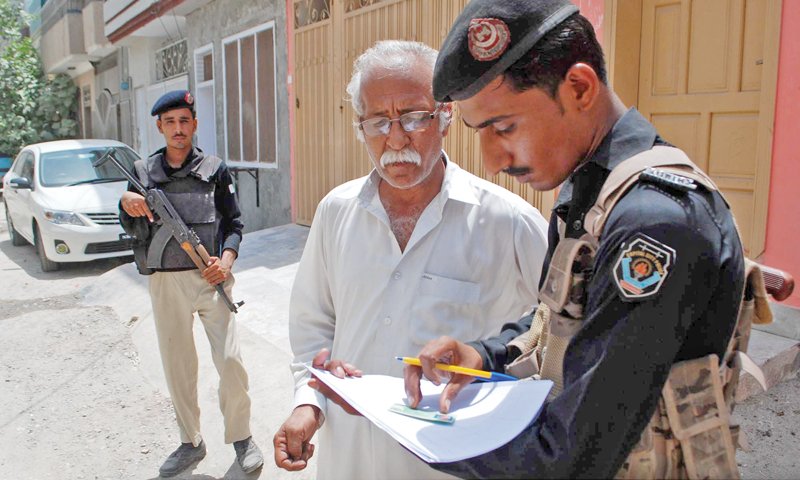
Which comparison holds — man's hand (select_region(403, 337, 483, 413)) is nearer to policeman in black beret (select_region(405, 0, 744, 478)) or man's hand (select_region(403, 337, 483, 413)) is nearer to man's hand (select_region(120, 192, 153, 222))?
policeman in black beret (select_region(405, 0, 744, 478))

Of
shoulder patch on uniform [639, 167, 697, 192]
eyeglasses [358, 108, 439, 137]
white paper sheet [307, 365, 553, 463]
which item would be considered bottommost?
white paper sheet [307, 365, 553, 463]

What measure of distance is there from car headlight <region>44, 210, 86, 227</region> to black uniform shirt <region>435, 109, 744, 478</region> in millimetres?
8054

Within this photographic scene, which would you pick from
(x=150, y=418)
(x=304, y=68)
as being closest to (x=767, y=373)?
(x=150, y=418)

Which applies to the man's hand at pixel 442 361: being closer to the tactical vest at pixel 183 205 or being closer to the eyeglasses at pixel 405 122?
the eyeglasses at pixel 405 122

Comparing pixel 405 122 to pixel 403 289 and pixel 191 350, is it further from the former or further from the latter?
pixel 191 350

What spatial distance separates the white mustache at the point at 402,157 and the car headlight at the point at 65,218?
7.13 metres

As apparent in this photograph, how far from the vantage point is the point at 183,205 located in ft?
11.5

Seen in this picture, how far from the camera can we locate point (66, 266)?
Answer: 27.9 feet

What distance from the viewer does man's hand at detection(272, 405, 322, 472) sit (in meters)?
1.52

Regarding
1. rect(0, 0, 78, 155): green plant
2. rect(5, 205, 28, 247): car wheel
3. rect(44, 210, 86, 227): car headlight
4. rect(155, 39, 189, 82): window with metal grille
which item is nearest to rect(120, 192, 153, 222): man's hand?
rect(44, 210, 86, 227): car headlight

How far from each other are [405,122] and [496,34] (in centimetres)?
83

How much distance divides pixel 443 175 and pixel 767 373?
7.05ft

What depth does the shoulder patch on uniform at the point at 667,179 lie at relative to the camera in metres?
0.83

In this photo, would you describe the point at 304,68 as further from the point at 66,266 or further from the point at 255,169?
the point at 66,266
